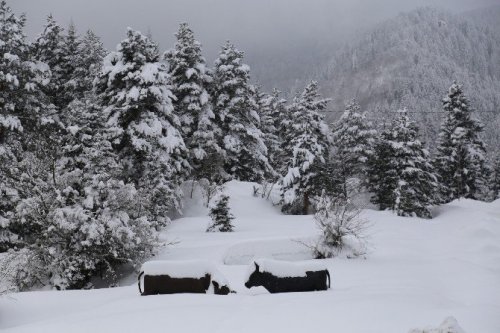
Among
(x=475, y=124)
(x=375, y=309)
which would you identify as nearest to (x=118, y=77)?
(x=375, y=309)

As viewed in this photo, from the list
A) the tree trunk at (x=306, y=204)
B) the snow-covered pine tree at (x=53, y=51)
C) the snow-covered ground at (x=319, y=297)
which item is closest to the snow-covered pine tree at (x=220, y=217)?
the snow-covered ground at (x=319, y=297)

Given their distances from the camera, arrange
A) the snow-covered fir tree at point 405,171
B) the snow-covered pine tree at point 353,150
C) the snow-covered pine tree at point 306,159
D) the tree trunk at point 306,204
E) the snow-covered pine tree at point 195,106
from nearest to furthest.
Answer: the snow-covered pine tree at point 306,159 < the snow-covered pine tree at point 195,106 < the tree trunk at point 306,204 < the snow-covered fir tree at point 405,171 < the snow-covered pine tree at point 353,150

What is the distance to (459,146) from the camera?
38750 mm

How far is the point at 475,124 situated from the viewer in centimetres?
3881

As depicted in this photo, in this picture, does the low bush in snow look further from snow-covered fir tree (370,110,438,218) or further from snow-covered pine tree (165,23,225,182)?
snow-covered fir tree (370,110,438,218)

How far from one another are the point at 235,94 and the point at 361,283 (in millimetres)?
25449

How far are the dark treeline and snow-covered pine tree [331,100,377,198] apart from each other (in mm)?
120

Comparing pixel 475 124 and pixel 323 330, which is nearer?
pixel 323 330

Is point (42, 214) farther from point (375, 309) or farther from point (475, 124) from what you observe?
point (475, 124)

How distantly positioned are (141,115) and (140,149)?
2414 millimetres

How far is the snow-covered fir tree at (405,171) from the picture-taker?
3231 cm

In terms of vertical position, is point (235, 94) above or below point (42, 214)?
above

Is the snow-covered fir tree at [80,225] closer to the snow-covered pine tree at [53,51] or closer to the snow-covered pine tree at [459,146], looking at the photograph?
the snow-covered pine tree at [53,51]

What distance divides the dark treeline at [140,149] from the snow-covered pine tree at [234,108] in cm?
12
